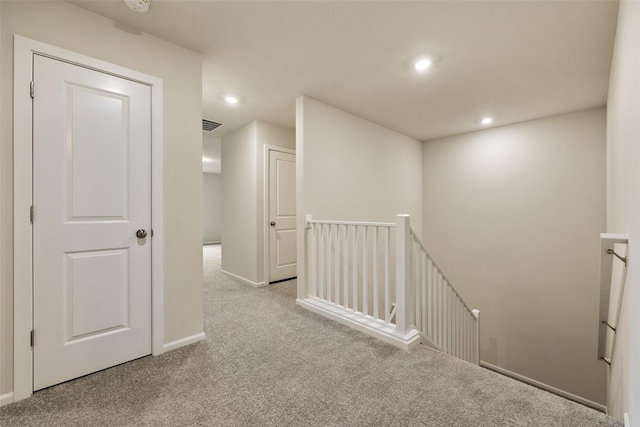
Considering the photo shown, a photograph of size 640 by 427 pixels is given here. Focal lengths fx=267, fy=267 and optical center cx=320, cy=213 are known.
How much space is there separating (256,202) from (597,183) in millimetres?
4452

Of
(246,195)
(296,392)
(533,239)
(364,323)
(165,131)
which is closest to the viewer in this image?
(296,392)

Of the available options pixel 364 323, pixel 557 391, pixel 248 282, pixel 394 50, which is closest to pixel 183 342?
pixel 364 323

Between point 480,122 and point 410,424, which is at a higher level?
point 480,122

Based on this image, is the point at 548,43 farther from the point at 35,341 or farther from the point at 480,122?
the point at 35,341

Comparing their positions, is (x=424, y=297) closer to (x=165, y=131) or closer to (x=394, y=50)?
(x=394, y=50)

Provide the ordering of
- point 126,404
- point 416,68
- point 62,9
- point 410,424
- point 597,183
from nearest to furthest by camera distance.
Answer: point 410,424 < point 126,404 < point 62,9 < point 416,68 < point 597,183

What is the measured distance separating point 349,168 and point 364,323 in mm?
1979

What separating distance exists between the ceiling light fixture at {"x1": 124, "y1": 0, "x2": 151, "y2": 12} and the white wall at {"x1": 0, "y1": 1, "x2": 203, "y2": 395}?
0.90 ft

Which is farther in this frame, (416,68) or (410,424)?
(416,68)

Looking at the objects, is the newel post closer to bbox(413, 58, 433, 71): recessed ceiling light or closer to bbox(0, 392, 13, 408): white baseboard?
bbox(413, 58, 433, 71): recessed ceiling light

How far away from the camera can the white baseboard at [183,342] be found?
1994 mm

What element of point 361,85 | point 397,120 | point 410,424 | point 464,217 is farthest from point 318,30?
point 464,217

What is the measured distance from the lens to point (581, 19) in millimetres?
1812

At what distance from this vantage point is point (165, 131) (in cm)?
201
